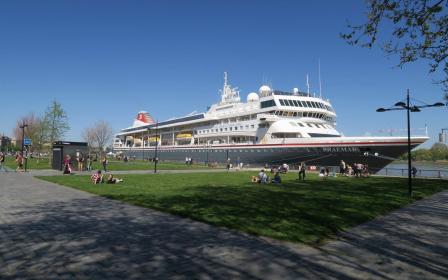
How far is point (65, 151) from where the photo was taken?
102 feet

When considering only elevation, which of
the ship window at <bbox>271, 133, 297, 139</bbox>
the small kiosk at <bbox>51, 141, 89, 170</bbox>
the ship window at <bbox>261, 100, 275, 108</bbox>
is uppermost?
the ship window at <bbox>261, 100, 275, 108</bbox>

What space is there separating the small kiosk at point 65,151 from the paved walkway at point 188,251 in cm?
2314

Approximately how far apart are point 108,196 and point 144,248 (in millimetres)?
Result: 7773

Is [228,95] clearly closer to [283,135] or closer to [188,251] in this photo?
[283,135]

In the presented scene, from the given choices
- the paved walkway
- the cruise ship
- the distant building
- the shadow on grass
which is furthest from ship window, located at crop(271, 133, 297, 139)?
the distant building

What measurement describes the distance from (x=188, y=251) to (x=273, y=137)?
37583 millimetres

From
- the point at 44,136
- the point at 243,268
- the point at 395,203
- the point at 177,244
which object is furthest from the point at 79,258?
the point at 44,136


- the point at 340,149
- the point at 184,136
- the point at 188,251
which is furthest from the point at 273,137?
the point at 188,251

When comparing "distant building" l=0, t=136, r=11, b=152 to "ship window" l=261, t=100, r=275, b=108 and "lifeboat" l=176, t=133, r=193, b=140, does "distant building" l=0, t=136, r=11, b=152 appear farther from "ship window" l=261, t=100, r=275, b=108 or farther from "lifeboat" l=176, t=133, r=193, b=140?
"ship window" l=261, t=100, r=275, b=108

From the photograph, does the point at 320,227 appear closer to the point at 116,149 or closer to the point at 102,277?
the point at 102,277

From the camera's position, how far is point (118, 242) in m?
6.57

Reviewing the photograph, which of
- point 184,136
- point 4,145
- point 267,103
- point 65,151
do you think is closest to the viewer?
point 65,151

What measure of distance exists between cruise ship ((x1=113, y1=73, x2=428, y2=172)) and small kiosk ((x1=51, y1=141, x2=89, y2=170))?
858cm

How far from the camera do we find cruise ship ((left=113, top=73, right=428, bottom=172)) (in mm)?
34625
